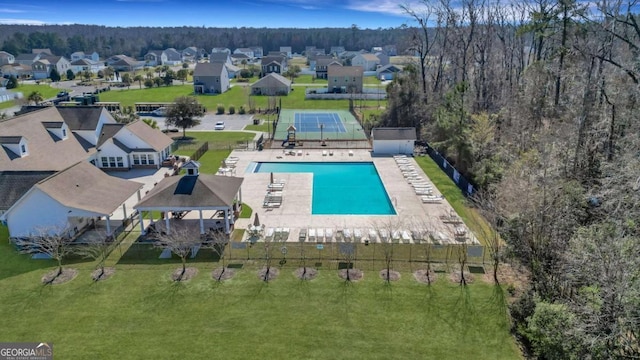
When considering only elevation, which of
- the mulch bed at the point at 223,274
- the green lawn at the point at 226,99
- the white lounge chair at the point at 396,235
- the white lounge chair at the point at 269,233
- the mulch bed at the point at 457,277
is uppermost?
the green lawn at the point at 226,99

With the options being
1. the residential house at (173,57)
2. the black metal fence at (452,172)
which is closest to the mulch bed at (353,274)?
the black metal fence at (452,172)

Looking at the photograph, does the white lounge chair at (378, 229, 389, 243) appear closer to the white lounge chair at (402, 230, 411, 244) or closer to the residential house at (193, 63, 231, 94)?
the white lounge chair at (402, 230, 411, 244)

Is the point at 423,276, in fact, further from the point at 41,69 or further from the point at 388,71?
the point at 41,69

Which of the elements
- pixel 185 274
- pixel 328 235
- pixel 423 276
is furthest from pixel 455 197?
pixel 185 274

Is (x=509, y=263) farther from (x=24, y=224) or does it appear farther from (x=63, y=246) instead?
(x=24, y=224)

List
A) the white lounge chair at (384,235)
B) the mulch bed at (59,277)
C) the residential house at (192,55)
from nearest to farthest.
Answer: the mulch bed at (59,277)
the white lounge chair at (384,235)
the residential house at (192,55)

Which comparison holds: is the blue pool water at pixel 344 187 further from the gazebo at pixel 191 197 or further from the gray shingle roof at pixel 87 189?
the gray shingle roof at pixel 87 189
